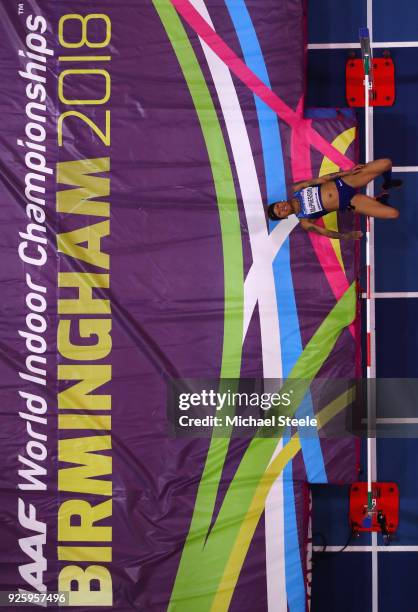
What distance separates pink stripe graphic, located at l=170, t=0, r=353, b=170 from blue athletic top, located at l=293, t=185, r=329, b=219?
0.29 metres

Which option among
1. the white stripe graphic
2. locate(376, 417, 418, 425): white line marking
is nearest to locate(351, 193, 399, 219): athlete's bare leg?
the white stripe graphic

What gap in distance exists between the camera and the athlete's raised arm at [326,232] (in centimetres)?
419

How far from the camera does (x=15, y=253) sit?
14.1 ft

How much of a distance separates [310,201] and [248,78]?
0.97 meters

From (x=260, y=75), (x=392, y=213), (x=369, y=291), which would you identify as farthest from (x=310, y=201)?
(x=260, y=75)

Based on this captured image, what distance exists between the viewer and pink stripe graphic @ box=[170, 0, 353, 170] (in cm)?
425

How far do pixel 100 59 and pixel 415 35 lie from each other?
7.75 ft

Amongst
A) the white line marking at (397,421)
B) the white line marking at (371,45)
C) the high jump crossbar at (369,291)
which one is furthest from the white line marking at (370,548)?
the white line marking at (371,45)

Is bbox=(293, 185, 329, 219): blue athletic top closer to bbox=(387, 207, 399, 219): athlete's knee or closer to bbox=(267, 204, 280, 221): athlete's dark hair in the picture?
bbox=(267, 204, 280, 221): athlete's dark hair

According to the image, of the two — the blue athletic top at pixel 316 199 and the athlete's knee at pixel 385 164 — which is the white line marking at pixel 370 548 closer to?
the blue athletic top at pixel 316 199

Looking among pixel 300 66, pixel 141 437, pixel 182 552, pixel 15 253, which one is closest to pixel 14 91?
pixel 15 253

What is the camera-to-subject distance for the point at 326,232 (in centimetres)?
419

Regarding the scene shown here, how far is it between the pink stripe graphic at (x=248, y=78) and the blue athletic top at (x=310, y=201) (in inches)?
11.5

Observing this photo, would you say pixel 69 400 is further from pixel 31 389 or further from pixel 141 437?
pixel 141 437
